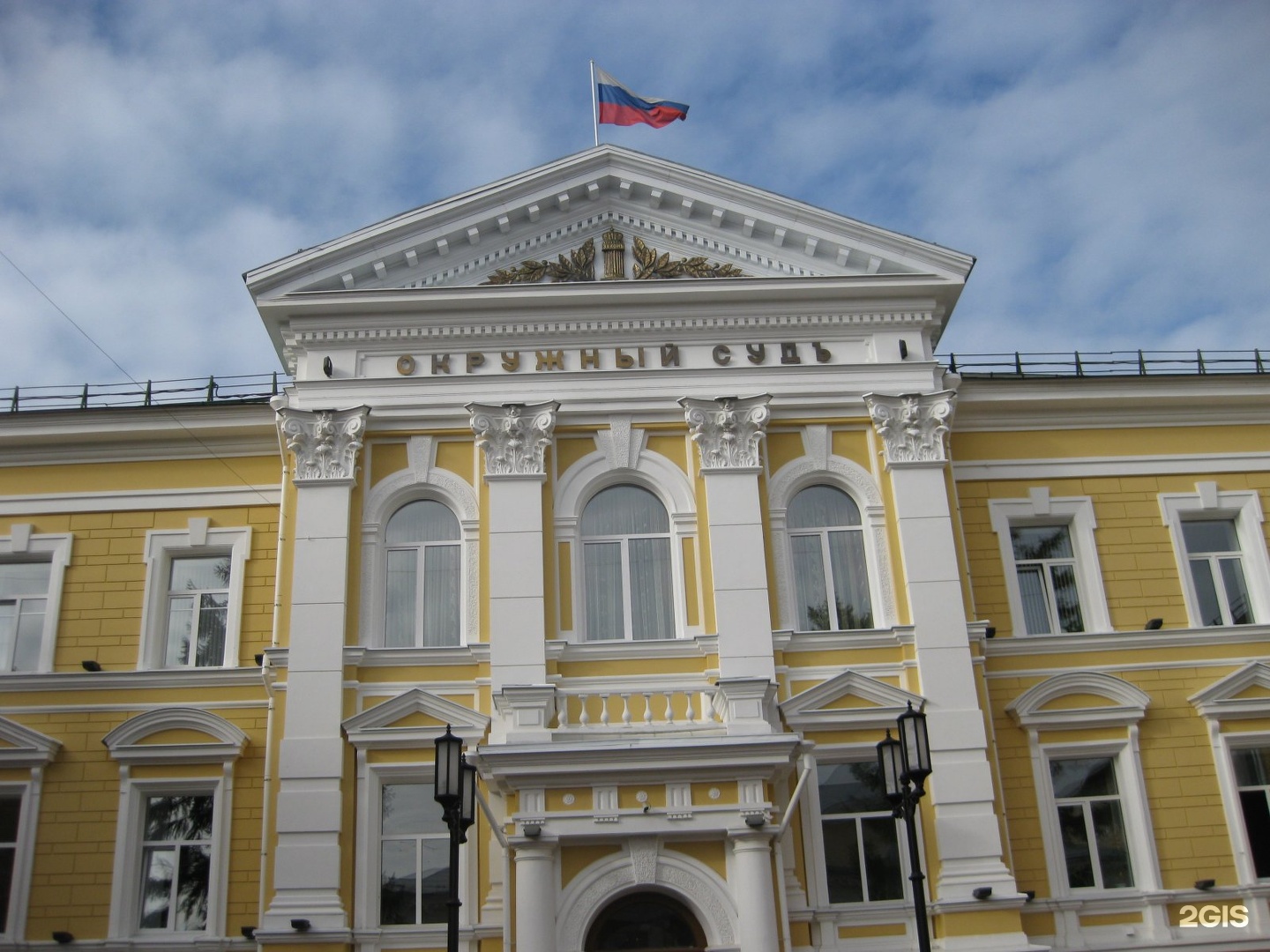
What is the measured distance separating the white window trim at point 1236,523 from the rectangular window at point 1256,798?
224cm

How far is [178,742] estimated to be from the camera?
20.6m

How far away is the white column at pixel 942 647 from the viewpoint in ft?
62.8

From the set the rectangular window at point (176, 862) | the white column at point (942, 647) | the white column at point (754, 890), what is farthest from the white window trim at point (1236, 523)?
the rectangular window at point (176, 862)

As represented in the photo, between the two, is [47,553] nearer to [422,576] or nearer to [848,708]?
[422,576]

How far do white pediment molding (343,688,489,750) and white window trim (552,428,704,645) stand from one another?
7.53 ft

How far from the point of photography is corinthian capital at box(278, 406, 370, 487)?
21156 millimetres

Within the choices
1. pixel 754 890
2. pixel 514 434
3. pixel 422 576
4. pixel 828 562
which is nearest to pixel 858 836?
pixel 754 890

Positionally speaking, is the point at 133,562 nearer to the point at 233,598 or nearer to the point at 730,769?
the point at 233,598

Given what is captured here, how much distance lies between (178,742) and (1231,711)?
16.3 meters

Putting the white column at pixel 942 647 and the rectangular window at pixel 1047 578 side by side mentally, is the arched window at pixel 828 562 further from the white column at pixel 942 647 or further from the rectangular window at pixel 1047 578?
the rectangular window at pixel 1047 578

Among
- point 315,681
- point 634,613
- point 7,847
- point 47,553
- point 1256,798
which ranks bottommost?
point 1256,798

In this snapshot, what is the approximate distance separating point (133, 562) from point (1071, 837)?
1547cm

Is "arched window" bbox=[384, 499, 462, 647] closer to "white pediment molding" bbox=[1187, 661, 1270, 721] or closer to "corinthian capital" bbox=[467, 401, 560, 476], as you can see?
"corinthian capital" bbox=[467, 401, 560, 476]

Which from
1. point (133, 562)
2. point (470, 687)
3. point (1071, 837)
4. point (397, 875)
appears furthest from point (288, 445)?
point (1071, 837)
